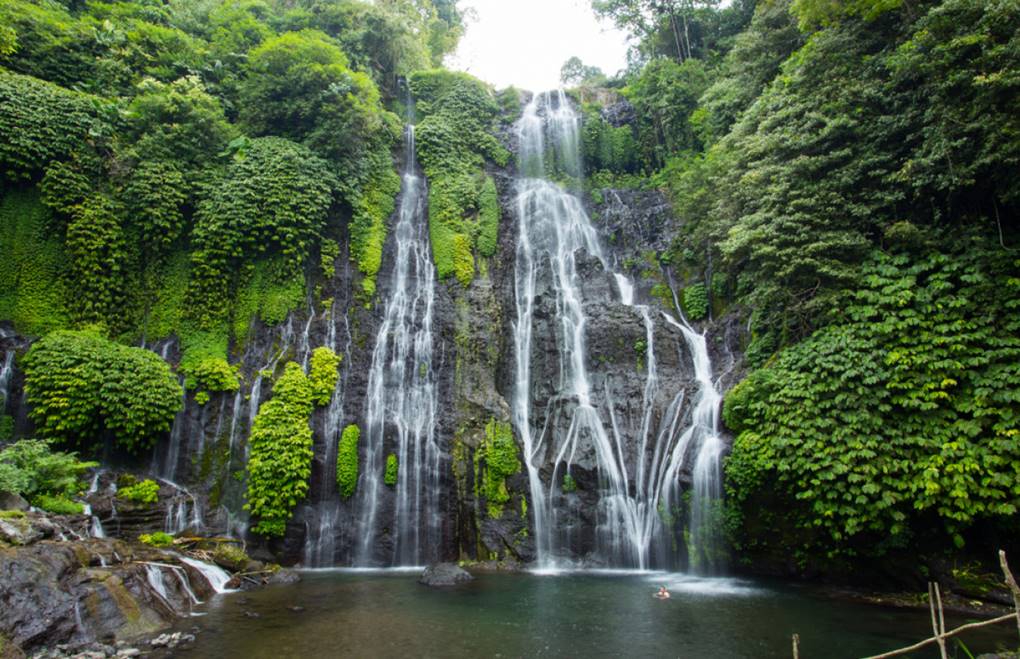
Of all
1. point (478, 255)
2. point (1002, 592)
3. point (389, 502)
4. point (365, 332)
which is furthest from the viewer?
Result: point (478, 255)

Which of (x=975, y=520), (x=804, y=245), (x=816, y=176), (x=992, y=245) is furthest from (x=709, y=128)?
(x=975, y=520)

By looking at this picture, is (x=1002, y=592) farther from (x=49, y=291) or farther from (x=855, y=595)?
(x=49, y=291)

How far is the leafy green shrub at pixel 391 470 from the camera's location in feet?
47.1

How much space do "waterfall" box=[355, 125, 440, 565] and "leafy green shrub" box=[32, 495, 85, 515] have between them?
5854mm

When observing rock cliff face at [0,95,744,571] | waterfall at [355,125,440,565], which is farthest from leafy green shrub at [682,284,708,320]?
waterfall at [355,125,440,565]

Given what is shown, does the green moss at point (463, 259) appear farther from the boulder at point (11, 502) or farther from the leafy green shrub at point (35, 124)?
the boulder at point (11, 502)

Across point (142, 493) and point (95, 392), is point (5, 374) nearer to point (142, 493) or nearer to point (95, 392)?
point (95, 392)

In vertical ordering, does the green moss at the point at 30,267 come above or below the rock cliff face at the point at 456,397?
above

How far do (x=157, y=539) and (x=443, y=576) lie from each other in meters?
6.13

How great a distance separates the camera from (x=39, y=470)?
1055cm

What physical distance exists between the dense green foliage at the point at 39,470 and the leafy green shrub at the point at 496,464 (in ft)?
28.9

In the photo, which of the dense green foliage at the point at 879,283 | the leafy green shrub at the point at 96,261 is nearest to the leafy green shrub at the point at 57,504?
the leafy green shrub at the point at 96,261

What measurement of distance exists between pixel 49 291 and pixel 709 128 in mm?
21060

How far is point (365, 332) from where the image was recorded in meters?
16.5
